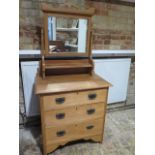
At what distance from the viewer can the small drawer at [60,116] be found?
58.5 inches

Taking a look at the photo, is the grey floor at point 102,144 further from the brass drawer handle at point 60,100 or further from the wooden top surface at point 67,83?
the wooden top surface at point 67,83

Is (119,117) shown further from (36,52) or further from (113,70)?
(36,52)

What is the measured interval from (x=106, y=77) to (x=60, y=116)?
959 mm

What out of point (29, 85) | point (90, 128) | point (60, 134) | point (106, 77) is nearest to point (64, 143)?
point (60, 134)

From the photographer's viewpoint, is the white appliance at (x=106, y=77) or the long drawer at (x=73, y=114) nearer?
the long drawer at (x=73, y=114)

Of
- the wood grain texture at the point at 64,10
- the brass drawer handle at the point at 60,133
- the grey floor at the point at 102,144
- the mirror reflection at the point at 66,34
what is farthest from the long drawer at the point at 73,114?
the wood grain texture at the point at 64,10

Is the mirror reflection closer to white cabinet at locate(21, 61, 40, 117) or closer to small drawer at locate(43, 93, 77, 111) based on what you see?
white cabinet at locate(21, 61, 40, 117)

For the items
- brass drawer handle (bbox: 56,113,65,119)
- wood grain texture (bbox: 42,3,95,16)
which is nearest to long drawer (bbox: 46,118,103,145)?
brass drawer handle (bbox: 56,113,65,119)

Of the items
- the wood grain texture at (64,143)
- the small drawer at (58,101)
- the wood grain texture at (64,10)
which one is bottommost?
the wood grain texture at (64,143)

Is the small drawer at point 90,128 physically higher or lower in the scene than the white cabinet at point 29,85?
lower

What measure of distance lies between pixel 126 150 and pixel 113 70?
3.30 ft

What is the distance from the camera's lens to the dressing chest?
148 centimetres
